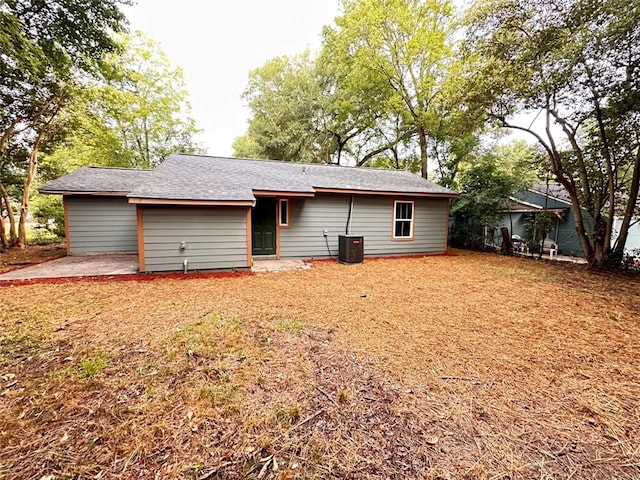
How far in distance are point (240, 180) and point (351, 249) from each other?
3.79 metres

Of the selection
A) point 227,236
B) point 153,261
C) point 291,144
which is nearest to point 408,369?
point 227,236

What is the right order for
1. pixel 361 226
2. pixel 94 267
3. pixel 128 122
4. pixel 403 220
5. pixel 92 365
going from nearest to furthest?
pixel 92 365
pixel 94 267
pixel 361 226
pixel 403 220
pixel 128 122

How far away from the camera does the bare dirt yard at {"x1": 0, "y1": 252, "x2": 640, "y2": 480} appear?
160 cm

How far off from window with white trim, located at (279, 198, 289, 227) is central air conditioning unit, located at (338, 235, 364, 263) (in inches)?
69.4

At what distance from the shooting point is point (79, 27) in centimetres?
587

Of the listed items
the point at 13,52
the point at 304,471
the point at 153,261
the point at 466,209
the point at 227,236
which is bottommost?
the point at 304,471

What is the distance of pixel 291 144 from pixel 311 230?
8.82 m

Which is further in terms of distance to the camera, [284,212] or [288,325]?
[284,212]

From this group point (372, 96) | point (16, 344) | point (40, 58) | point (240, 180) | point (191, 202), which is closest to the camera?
point (16, 344)

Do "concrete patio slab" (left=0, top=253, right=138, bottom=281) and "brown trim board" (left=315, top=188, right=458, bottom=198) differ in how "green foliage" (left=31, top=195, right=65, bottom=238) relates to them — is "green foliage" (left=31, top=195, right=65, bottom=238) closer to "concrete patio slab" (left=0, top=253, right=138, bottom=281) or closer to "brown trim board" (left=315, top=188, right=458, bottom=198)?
"concrete patio slab" (left=0, top=253, right=138, bottom=281)

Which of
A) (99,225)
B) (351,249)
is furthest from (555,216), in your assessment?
(99,225)

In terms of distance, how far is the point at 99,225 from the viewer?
26.9 feet

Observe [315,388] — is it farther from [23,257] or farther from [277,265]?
[23,257]

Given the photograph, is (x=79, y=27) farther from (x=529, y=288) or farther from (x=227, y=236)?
(x=529, y=288)
